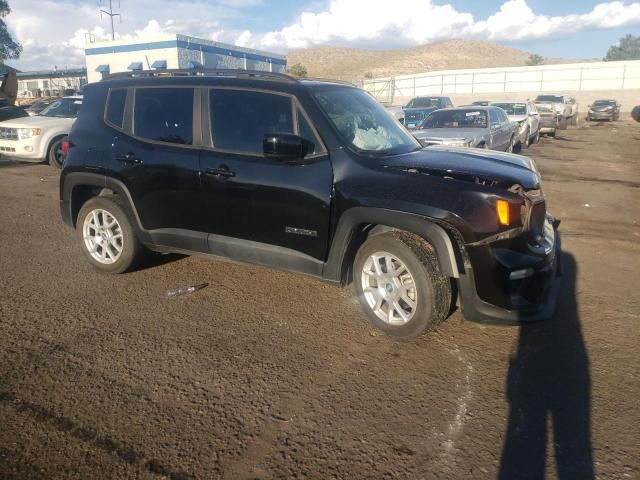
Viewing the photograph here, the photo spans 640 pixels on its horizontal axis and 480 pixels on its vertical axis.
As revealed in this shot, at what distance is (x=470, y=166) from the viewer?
12.3 ft

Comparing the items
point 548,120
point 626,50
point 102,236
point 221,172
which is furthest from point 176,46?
point 626,50

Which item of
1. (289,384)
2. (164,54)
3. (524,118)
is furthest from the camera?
(164,54)

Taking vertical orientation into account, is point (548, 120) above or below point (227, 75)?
below

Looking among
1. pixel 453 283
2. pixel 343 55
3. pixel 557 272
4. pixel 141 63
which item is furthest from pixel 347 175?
pixel 343 55

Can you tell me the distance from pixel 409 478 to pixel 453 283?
1609 mm

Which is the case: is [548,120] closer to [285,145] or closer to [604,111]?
[604,111]

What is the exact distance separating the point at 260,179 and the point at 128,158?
1435mm

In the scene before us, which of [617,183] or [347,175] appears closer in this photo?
[347,175]

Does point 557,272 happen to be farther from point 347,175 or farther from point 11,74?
point 11,74

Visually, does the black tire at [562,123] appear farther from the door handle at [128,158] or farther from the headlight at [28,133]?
the door handle at [128,158]

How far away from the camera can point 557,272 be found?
4.08 m

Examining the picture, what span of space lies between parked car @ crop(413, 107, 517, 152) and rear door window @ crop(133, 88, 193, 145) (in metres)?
6.58

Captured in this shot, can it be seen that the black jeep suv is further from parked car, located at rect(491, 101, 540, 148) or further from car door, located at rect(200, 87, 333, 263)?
parked car, located at rect(491, 101, 540, 148)

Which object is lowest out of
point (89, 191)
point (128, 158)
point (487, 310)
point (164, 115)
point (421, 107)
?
point (487, 310)
